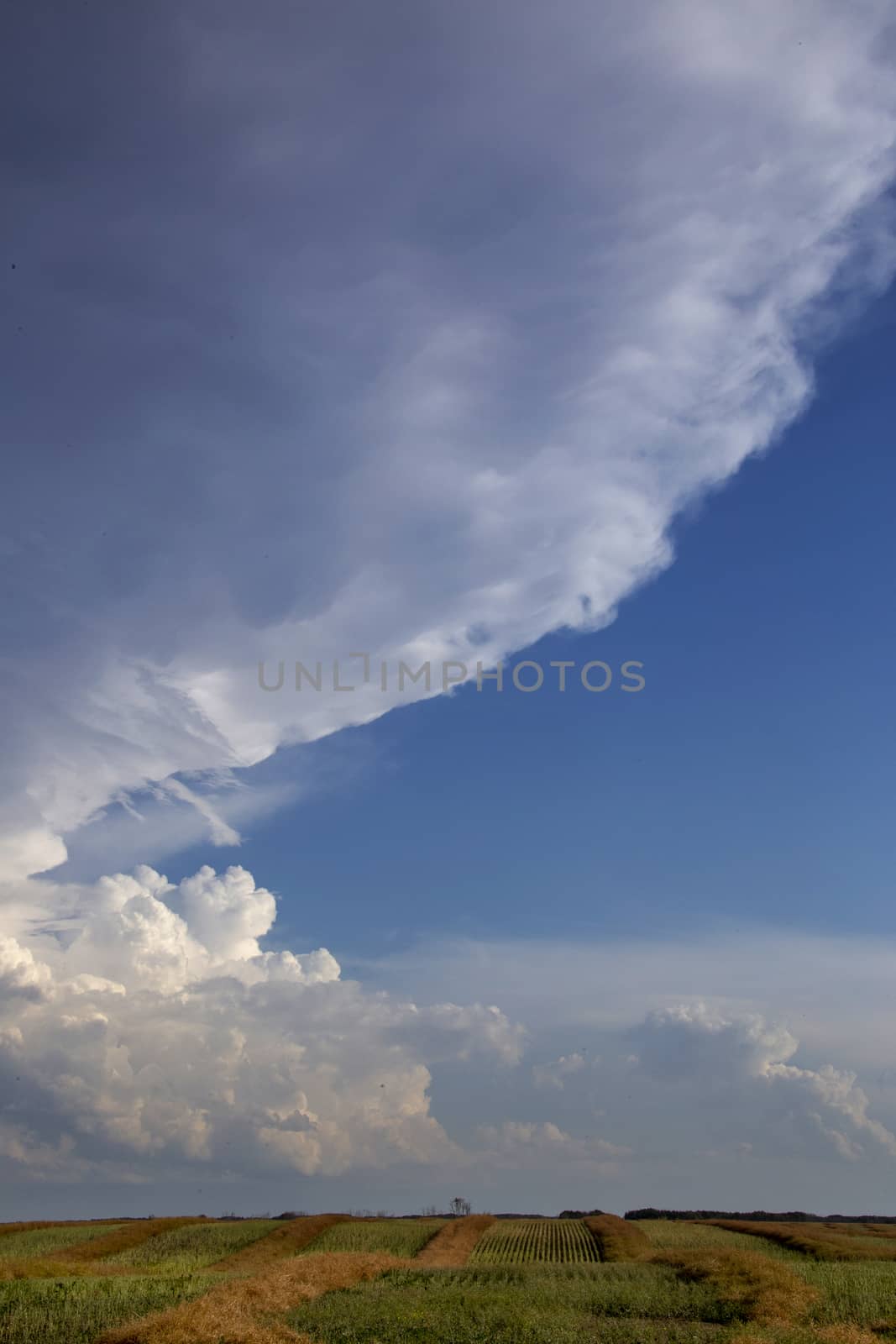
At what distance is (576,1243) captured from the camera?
7300 cm

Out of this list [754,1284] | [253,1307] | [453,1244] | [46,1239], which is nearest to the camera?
[253,1307]

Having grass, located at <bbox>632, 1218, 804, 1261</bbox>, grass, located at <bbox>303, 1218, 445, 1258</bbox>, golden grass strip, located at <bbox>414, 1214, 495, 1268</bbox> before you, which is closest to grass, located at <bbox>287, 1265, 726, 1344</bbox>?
golden grass strip, located at <bbox>414, 1214, 495, 1268</bbox>

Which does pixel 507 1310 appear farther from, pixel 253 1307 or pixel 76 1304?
pixel 76 1304

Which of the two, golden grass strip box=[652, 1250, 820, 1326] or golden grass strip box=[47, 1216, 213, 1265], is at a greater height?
golden grass strip box=[652, 1250, 820, 1326]

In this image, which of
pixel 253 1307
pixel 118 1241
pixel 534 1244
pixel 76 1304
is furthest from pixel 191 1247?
pixel 253 1307

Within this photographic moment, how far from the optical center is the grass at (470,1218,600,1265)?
64.4 m

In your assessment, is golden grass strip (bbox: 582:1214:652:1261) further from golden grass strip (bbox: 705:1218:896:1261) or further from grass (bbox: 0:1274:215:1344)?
grass (bbox: 0:1274:215:1344)

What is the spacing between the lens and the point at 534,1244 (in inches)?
2835

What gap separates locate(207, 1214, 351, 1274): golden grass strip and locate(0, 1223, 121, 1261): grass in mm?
14461

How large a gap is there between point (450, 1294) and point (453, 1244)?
123 ft

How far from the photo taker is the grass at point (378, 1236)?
71688mm

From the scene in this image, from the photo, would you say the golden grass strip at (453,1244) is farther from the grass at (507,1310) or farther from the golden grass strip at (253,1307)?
the grass at (507,1310)

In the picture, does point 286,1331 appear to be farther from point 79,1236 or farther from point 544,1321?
point 79,1236

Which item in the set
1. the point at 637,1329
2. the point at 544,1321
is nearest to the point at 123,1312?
the point at 544,1321
